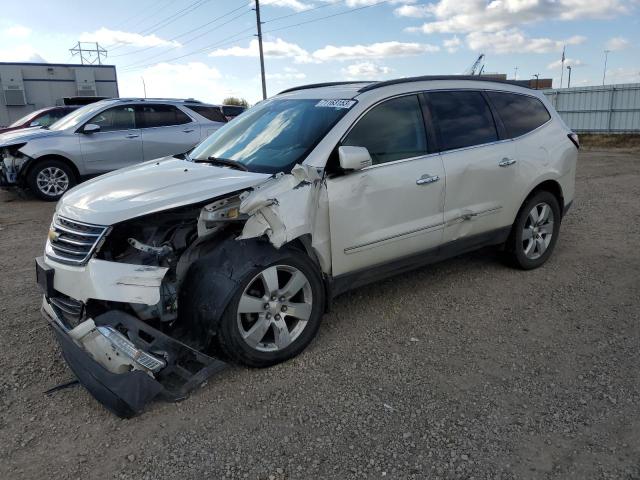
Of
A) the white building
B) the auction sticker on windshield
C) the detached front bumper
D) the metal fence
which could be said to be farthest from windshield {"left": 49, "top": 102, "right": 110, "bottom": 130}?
the metal fence

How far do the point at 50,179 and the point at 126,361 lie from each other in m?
7.80

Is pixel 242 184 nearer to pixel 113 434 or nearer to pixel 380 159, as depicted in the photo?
pixel 380 159

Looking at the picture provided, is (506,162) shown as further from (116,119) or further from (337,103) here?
(116,119)

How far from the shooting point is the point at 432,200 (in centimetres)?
408

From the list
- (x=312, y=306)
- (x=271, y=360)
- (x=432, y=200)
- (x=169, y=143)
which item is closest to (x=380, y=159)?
(x=432, y=200)

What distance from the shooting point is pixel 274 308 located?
333cm

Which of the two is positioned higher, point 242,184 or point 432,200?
point 242,184

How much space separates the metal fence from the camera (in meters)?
21.5

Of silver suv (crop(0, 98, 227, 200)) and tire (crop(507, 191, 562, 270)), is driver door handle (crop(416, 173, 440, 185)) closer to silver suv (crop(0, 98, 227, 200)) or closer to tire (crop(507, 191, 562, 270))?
tire (crop(507, 191, 562, 270))

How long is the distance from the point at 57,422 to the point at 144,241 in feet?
3.84

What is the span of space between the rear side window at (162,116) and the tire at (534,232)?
23.9ft

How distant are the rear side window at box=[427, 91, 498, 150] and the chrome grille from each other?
106 inches

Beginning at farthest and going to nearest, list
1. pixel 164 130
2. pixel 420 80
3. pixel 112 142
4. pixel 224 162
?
pixel 164 130 → pixel 112 142 → pixel 420 80 → pixel 224 162

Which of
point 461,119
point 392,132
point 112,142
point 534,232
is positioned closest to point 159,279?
point 392,132
